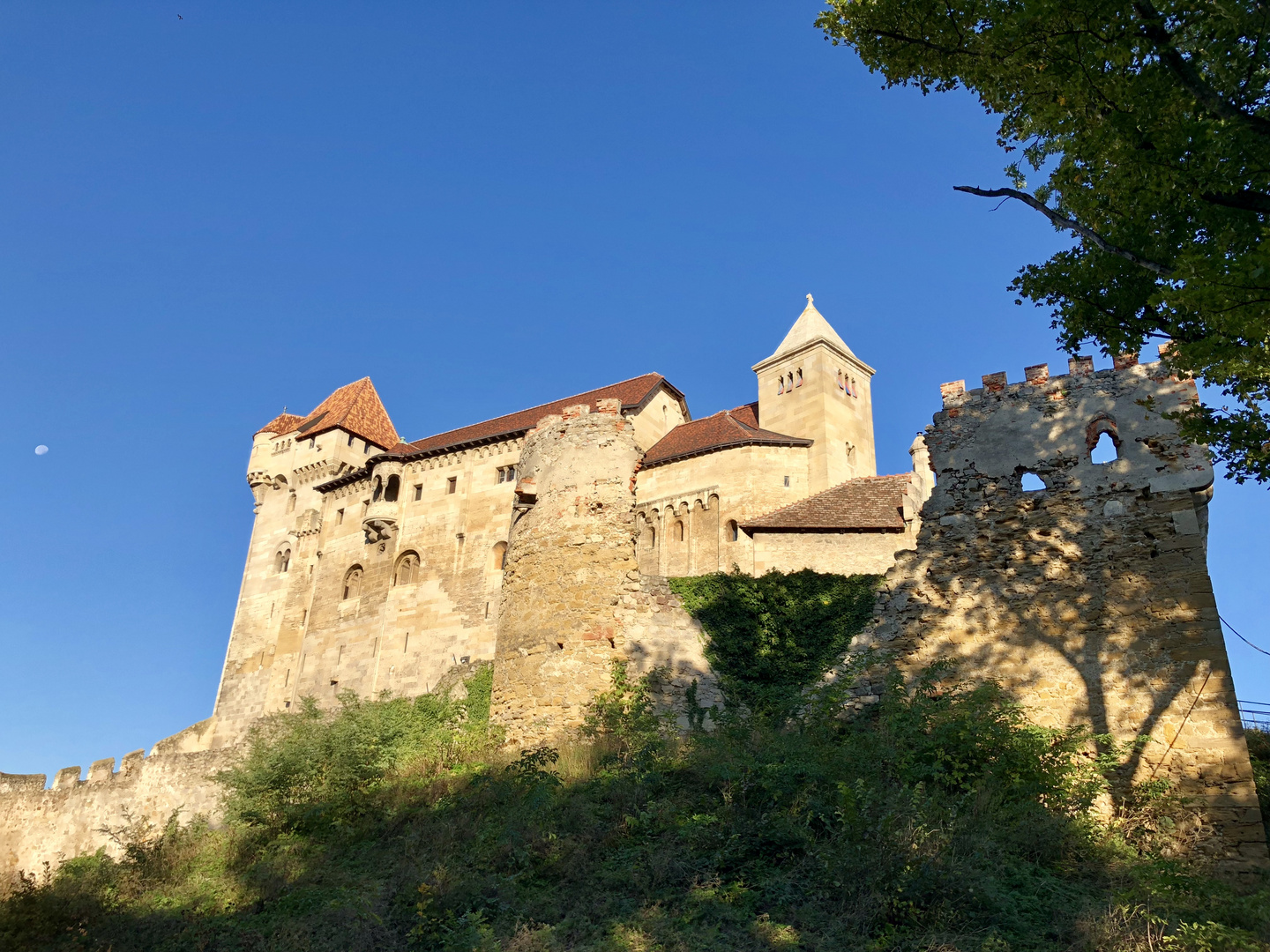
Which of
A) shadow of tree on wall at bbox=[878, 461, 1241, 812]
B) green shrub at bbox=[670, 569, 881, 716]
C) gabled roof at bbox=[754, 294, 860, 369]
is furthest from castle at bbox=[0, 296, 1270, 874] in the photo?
gabled roof at bbox=[754, 294, 860, 369]

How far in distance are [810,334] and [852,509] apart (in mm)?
20246

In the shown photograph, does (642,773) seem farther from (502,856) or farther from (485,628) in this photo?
(485,628)

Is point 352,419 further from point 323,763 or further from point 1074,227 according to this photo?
point 1074,227

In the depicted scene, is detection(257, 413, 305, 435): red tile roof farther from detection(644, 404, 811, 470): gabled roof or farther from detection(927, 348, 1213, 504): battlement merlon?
detection(927, 348, 1213, 504): battlement merlon

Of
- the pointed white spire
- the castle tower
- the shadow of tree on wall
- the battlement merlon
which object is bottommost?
the shadow of tree on wall

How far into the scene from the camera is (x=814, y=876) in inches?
392

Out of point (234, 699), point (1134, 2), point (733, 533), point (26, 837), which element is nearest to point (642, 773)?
point (1134, 2)

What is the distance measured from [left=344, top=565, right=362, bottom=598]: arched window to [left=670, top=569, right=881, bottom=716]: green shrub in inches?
920

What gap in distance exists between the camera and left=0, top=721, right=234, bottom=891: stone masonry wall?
2788 cm

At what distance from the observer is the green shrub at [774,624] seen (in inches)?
700

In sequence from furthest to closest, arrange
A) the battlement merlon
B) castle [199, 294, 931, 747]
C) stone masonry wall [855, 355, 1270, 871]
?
castle [199, 294, 931, 747] < the battlement merlon < stone masonry wall [855, 355, 1270, 871]

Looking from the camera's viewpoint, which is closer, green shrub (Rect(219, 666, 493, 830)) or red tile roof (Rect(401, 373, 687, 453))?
green shrub (Rect(219, 666, 493, 830))

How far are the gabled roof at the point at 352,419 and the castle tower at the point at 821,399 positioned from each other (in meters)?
18.8

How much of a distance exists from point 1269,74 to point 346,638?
3511 centimetres
